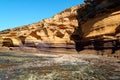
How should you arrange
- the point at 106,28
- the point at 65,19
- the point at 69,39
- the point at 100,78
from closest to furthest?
the point at 100,78 → the point at 106,28 → the point at 69,39 → the point at 65,19

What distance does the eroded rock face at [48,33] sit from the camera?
6512 centimetres

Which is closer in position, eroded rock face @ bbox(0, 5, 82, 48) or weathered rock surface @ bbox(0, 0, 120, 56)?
weathered rock surface @ bbox(0, 0, 120, 56)

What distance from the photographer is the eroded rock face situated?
65.1 meters

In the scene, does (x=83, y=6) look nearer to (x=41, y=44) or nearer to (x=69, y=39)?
(x=69, y=39)

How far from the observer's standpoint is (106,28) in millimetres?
55125

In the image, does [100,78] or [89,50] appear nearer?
[100,78]

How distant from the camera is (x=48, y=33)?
6800 cm

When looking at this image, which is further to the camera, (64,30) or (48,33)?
(64,30)

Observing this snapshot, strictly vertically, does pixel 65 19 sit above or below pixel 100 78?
above

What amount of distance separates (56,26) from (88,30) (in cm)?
1137

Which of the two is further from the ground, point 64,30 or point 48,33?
point 64,30

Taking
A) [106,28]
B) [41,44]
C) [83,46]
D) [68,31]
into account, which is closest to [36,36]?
[41,44]

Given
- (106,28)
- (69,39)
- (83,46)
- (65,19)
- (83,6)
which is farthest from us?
(83,6)

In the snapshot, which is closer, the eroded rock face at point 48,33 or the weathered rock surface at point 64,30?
the weathered rock surface at point 64,30
